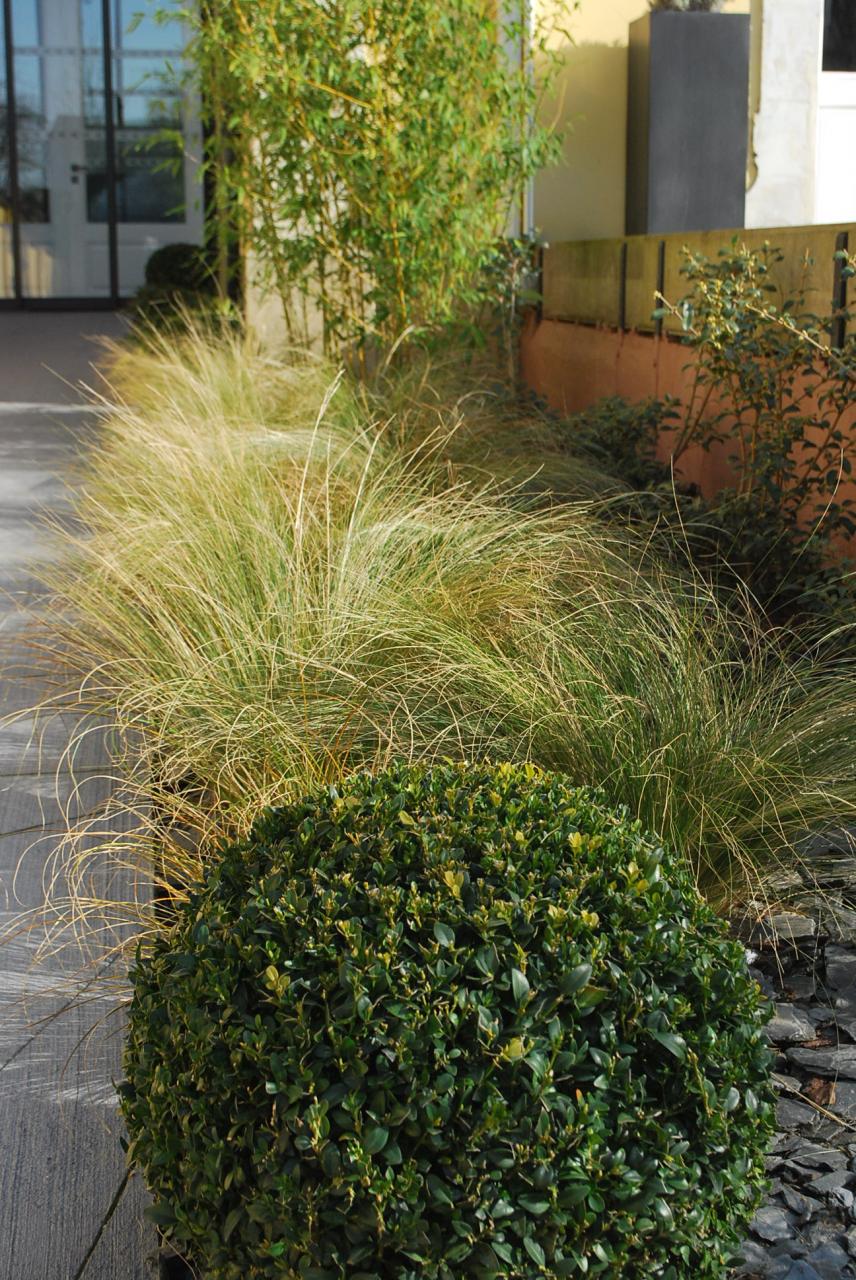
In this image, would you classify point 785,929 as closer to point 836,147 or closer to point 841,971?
point 841,971

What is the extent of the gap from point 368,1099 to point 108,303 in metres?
17.5

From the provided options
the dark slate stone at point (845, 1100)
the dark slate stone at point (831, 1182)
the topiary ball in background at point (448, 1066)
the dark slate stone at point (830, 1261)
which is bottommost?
the dark slate stone at point (830, 1261)

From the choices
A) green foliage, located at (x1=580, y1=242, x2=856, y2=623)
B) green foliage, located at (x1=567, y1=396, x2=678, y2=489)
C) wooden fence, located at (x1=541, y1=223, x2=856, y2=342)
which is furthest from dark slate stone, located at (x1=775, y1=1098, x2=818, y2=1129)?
green foliage, located at (x1=567, y1=396, x2=678, y2=489)

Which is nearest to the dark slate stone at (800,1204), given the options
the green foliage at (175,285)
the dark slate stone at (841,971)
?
the dark slate stone at (841,971)

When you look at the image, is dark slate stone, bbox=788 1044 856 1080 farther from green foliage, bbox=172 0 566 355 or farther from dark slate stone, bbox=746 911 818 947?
green foliage, bbox=172 0 566 355

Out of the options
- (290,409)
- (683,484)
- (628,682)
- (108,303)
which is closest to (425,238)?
(290,409)

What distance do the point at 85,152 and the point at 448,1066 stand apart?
1811 cm

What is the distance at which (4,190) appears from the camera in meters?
17.7

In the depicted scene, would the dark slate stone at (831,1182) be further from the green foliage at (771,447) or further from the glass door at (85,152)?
the glass door at (85,152)

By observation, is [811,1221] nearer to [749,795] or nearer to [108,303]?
[749,795]

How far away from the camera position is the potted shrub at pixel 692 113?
25.7 ft

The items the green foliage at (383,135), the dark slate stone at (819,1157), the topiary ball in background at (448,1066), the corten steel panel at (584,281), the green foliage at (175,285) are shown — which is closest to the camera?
the topiary ball in background at (448,1066)

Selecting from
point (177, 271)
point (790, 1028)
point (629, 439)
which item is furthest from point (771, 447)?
point (177, 271)

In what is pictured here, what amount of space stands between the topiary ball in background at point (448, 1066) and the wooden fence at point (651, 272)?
2950 millimetres
